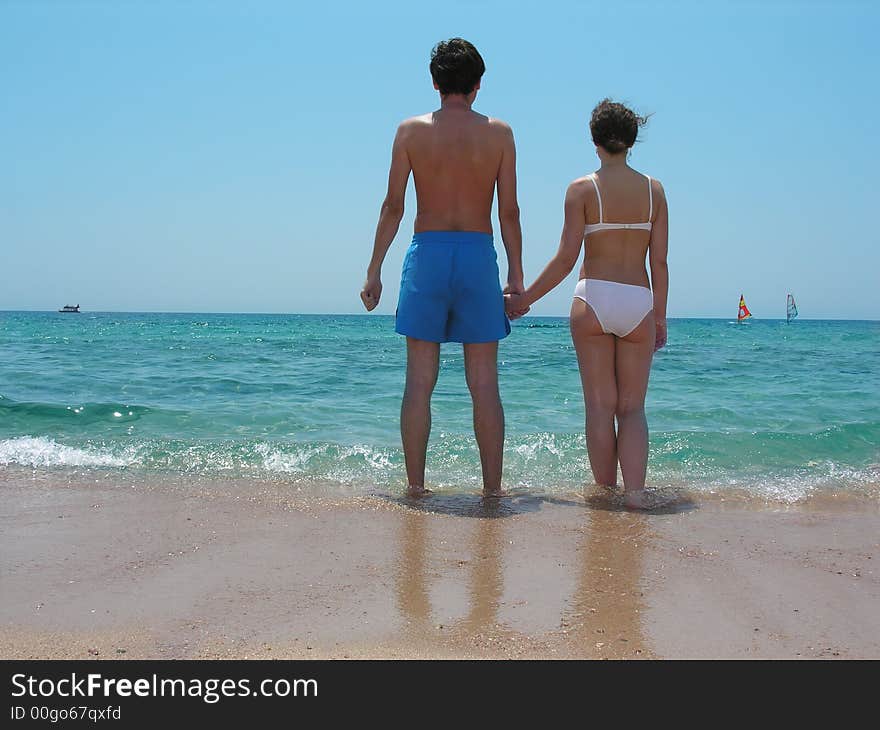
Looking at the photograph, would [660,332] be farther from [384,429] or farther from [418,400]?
[384,429]

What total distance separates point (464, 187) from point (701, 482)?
231cm

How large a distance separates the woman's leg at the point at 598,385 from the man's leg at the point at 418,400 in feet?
2.43

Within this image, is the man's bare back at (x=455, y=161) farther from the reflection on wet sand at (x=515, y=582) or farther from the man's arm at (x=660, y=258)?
the reflection on wet sand at (x=515, y=582)

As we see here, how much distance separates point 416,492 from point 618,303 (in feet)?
4.57

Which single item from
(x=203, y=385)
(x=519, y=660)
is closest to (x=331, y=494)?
(x=519, y=660)

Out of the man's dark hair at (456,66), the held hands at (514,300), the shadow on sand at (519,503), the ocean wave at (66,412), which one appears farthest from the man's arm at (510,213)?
the ocean wave at (66,412)

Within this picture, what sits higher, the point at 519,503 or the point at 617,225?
the point at 617,225

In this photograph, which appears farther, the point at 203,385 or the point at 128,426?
the point at 203,385

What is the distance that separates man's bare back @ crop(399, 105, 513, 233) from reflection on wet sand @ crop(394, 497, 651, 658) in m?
1.48

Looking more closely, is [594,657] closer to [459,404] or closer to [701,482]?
[701,482]

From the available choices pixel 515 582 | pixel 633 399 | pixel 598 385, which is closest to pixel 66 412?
pixel 598 385

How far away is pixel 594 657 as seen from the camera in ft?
6.79

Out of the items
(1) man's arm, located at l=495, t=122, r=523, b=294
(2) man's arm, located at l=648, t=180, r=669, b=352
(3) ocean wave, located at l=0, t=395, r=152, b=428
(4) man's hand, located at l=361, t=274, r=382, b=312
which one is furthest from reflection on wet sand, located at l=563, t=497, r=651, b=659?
(3) ocean wave, located at l=0, t=395, r=152, b=428

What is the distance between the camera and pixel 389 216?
422 centimetres
